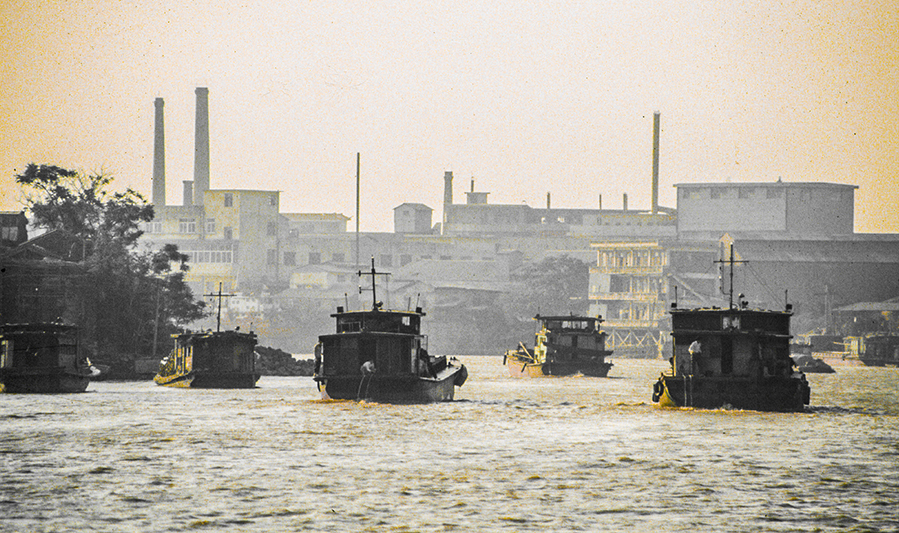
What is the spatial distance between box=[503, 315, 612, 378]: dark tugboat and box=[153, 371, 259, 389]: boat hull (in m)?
18.9

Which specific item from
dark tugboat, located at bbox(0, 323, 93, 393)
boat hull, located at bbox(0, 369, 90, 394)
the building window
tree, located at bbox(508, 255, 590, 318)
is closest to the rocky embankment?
boat hull, located at bbox(0, 369, 90, 394)

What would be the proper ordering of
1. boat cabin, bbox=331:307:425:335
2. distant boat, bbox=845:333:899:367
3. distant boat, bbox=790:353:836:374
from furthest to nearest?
distant boat, bbox=845:333:899:367 → distant boat, bbox=790:353:836:374 → boat cabin, bbox=331:307:425:335

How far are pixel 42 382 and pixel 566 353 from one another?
2988 centimetres

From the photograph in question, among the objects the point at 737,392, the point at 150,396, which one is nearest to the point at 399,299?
the point at 150,396

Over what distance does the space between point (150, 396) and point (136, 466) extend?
70.0 ft

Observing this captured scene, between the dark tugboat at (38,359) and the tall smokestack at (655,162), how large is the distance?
258 feet

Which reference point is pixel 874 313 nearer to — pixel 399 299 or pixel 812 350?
pixel 812 350

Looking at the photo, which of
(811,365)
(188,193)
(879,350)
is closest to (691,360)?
(811,365)

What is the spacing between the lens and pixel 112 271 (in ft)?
198

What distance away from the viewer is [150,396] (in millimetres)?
45062

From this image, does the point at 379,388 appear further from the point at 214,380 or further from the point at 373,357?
the point at 214,380

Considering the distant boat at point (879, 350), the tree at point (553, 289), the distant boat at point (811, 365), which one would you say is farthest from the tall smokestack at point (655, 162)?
the distant boat at point (811, 365)

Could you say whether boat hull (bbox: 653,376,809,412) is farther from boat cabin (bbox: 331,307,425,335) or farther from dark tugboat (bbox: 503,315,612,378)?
dark tugboat (bbox: 503,315,612,378)

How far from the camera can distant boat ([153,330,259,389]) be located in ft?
160
